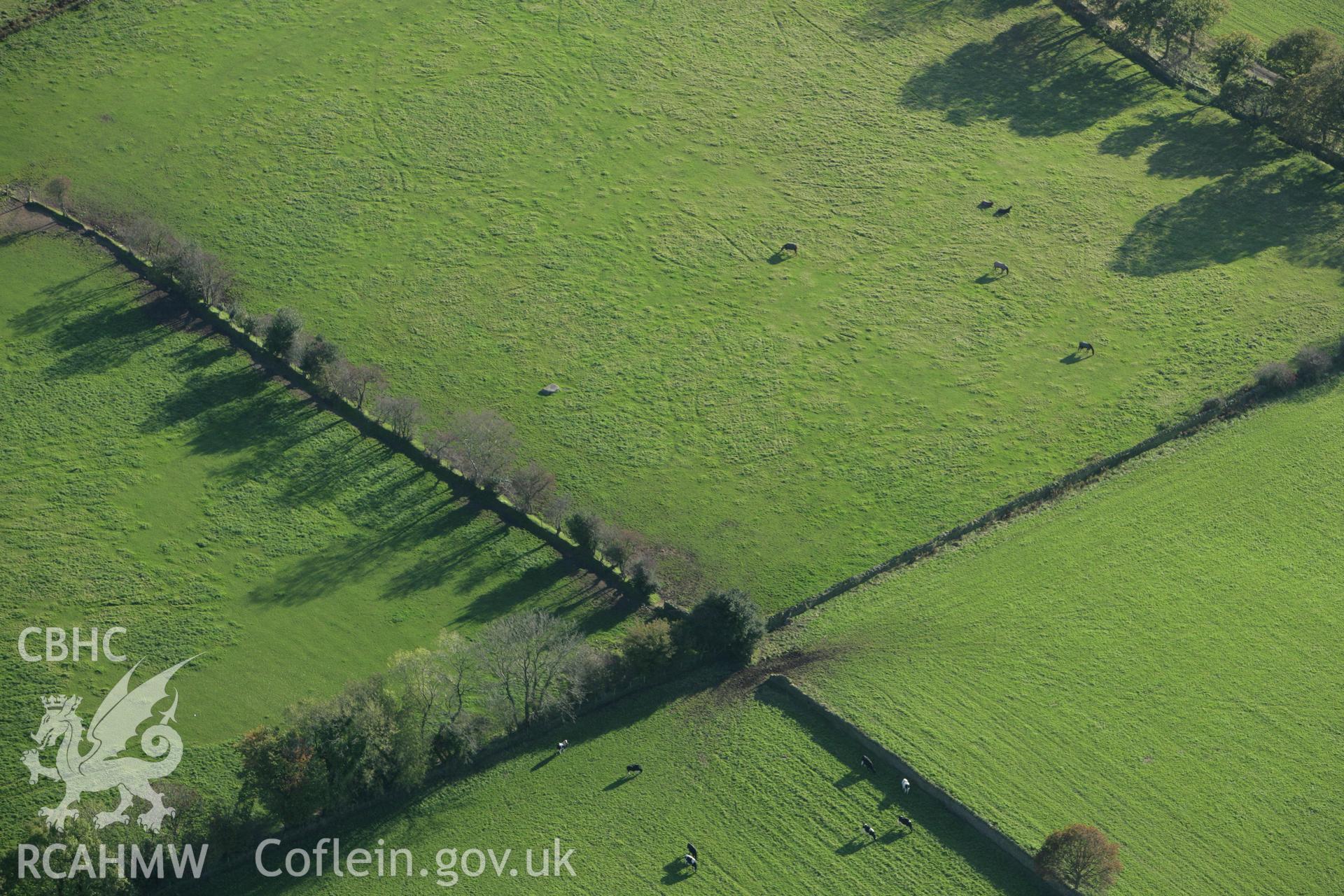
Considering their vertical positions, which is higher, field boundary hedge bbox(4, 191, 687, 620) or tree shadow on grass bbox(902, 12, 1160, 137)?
tree shadow on grass bbox(902, 12, 1160, 137)

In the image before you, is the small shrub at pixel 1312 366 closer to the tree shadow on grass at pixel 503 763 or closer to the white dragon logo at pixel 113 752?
the tree shadow on grass at pixel 503 763

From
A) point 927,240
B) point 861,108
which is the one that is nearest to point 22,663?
point 927,240

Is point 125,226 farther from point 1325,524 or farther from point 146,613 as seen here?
point 1325,524

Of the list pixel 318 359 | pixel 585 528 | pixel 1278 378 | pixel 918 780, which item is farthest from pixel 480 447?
pixel 1278 378

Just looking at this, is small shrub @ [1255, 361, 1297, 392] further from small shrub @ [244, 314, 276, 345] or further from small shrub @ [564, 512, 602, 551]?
small shrub @ [244, 314, 276, 345]

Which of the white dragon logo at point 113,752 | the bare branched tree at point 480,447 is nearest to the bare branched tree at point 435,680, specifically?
the white dragon logo at point 113,752

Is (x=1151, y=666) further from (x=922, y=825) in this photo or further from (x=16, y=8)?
(x=16, y=8)

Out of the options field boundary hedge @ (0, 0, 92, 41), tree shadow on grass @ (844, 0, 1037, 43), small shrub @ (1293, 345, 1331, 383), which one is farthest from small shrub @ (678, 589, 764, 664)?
field boundary hedge @ (0, 0, 92, 41)
